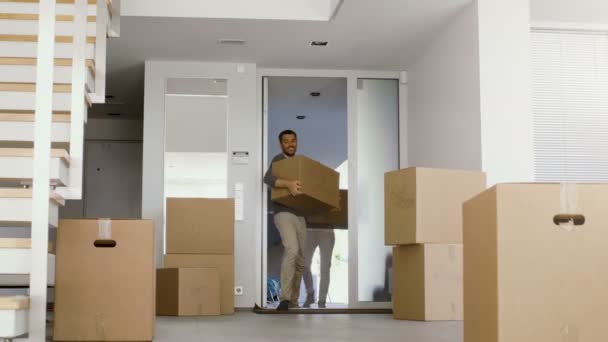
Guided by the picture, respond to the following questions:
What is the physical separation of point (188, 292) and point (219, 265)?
1.79 feet

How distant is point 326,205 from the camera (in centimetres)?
681

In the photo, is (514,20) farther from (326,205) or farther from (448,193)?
(326,205)

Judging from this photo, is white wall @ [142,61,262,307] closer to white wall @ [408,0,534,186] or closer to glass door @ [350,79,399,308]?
glass door @ [350,79,399,308]

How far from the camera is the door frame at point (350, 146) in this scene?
746cm

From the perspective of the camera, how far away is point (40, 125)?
3.38m

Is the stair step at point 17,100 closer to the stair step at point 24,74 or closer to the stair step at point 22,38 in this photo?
the stair step at point 24,74

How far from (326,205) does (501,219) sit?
14.7ft

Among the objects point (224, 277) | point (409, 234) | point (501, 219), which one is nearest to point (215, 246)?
point (224, 277)

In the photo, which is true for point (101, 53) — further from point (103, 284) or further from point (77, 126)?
point (103, 284)

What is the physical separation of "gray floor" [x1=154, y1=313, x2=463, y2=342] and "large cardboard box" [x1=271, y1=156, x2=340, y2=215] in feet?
3.86

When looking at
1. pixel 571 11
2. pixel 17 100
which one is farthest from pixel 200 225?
pixel 571 11

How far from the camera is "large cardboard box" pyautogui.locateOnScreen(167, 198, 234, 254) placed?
6398mm

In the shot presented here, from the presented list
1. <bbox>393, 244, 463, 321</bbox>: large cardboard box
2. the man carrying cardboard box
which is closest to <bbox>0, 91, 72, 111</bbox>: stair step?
<bbox>393, 244, 463, 321</bbox>: large cardboard box

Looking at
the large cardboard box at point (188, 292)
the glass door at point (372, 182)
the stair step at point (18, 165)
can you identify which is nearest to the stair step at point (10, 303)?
the stair step at point (18, 165)
